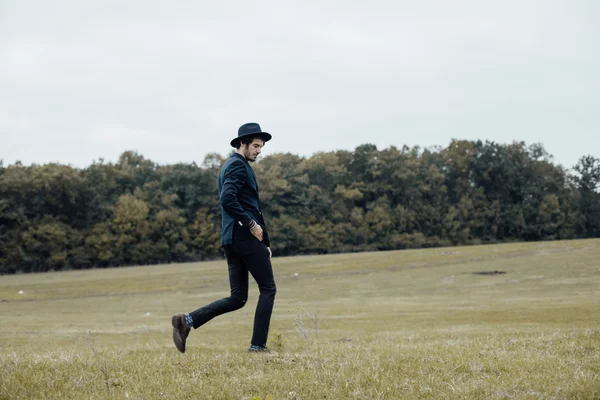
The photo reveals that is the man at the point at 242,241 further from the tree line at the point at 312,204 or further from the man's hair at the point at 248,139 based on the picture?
the tree line at the point at 312,204

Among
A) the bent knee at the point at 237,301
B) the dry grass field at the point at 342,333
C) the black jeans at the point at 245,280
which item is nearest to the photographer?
the dry grass field at the point at 342,333

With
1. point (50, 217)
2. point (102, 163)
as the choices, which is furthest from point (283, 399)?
point (102, 163)

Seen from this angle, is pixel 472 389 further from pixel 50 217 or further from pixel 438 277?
pixel 50 217

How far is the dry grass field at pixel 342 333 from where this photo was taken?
18.4ft

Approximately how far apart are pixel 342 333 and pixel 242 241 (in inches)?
378

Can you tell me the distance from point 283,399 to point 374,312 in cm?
1881

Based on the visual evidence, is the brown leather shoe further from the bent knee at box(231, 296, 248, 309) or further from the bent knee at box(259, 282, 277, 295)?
the bent knee at box(259, 282, 277, 295)

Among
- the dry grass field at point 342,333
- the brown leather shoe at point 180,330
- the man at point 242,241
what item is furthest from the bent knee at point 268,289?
the brown leather shoe at point 180,330

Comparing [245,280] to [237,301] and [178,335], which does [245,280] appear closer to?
[237,301]

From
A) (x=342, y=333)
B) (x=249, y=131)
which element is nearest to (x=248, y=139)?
(x=249, y=131)

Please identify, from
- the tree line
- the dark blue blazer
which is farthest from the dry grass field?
the tree line

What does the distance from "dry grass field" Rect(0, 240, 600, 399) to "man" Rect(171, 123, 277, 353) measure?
42cm

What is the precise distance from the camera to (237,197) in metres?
7.38

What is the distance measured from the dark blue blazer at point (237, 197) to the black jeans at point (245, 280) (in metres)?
0.14
